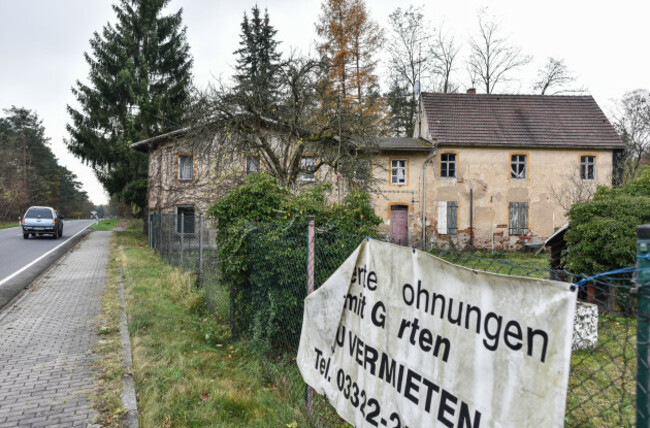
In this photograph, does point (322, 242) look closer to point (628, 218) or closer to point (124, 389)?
point (124, 389)

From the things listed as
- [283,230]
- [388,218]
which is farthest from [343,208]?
[388,218]

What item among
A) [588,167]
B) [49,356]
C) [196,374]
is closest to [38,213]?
[49,356]

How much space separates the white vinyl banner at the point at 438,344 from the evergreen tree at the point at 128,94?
2492 cm

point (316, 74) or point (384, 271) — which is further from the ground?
point (316, 74)

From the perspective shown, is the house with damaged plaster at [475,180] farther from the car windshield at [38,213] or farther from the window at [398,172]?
the car windshield at [38,213]

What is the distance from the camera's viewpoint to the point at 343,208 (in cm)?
595

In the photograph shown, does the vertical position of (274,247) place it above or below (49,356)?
above

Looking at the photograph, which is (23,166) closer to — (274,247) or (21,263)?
(21,263)

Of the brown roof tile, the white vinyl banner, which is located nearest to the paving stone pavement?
the white vinyl banner

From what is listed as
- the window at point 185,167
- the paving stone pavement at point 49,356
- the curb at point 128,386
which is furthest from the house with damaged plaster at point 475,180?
the curb at point 128,386

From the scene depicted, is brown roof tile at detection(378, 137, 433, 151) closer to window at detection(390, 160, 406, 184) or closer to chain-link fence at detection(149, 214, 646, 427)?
window at detection(390, 160, 406, 184)

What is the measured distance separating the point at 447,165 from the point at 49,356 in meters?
21.7

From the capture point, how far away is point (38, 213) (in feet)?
80.7

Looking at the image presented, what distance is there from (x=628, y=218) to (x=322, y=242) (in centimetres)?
835
